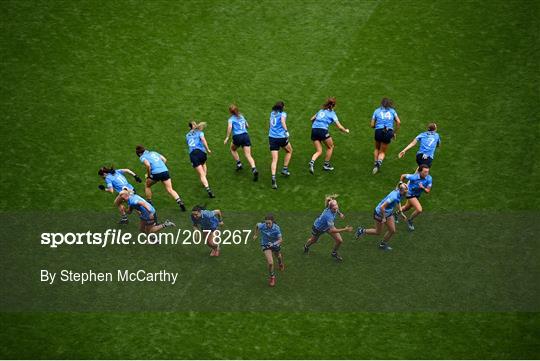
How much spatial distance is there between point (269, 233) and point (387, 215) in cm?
275

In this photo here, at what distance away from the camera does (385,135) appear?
18188mm

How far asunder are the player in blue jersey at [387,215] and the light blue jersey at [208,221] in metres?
3.31

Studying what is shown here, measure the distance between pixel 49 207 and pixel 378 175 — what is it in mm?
8412

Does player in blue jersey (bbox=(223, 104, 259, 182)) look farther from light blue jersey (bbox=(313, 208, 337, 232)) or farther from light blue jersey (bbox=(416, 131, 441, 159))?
light blue jersey (bbox=(416, 131, 441, 159))

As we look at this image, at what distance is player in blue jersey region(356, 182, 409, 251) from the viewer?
1551cm

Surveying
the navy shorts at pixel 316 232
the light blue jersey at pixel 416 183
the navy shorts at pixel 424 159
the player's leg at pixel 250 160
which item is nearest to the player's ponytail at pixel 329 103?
the player's leg at pixel 250 160

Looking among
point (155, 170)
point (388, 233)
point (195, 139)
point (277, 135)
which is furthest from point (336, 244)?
point (155, 170)

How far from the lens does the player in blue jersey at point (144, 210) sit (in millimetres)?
16000

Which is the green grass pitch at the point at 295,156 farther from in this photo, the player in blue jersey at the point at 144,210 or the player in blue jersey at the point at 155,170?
the player in blue jersey at the point at 144,210

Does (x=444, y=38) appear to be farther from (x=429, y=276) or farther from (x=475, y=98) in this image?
(x=429, y=276)

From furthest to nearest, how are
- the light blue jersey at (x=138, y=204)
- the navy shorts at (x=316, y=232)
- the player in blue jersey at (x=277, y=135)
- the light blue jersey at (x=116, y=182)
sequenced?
the player in blue jersey at (x=277, y=135) → the light blue jersey at (x=116, y=182) → the light blue jersey at (x=138, y=204) → the navy shorts at (x=316, y=232)

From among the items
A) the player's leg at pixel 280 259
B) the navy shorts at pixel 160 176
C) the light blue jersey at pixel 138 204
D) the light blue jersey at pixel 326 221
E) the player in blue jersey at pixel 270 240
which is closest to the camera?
the player in blue jersey at pixel 270 240

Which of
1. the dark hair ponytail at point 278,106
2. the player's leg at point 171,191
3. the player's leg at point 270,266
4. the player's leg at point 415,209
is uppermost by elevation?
the dark hair ponytail at point 278,106

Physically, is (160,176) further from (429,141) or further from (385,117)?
(429,141)
